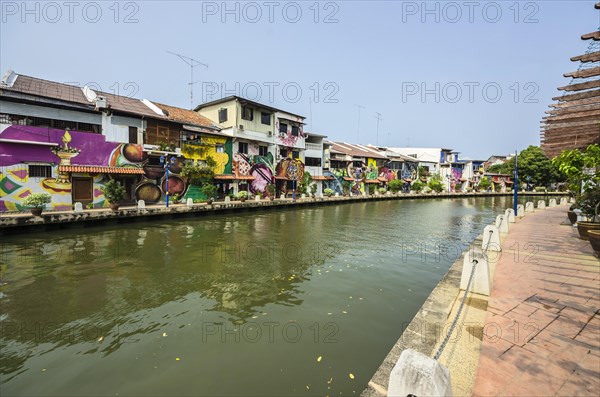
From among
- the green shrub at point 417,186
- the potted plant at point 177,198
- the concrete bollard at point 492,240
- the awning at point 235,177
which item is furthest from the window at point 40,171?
the green shrub at point 417,186

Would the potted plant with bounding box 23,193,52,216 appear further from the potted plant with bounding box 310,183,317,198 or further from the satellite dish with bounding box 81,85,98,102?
the potted plant with bounding box 310,183,317,198

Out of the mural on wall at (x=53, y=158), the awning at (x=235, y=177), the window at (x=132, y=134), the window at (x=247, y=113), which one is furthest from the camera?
the window at (x=247, y=113)

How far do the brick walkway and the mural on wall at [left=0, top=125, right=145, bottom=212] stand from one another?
73.5 feet

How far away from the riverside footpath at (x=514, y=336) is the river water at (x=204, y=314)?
86cm

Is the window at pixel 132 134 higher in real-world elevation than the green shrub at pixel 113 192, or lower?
higher

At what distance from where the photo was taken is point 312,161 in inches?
1454

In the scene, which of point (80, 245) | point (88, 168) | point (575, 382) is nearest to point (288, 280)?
point (575, 382)

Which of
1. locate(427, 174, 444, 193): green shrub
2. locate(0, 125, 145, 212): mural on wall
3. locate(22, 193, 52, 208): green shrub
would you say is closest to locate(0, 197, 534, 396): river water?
locate(22, 193, 52, 208): green shrub

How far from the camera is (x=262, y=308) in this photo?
600cm

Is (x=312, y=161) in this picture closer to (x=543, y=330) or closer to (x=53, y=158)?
(x=53, y=158)

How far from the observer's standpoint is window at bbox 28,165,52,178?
16.5 metres

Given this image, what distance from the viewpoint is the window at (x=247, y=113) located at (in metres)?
27.9

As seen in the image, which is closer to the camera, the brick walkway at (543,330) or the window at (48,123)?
the brick walkway at (543,330)

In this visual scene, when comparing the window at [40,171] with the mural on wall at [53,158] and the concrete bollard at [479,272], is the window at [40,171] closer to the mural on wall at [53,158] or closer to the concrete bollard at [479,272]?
the mural on wall at [53,158]
